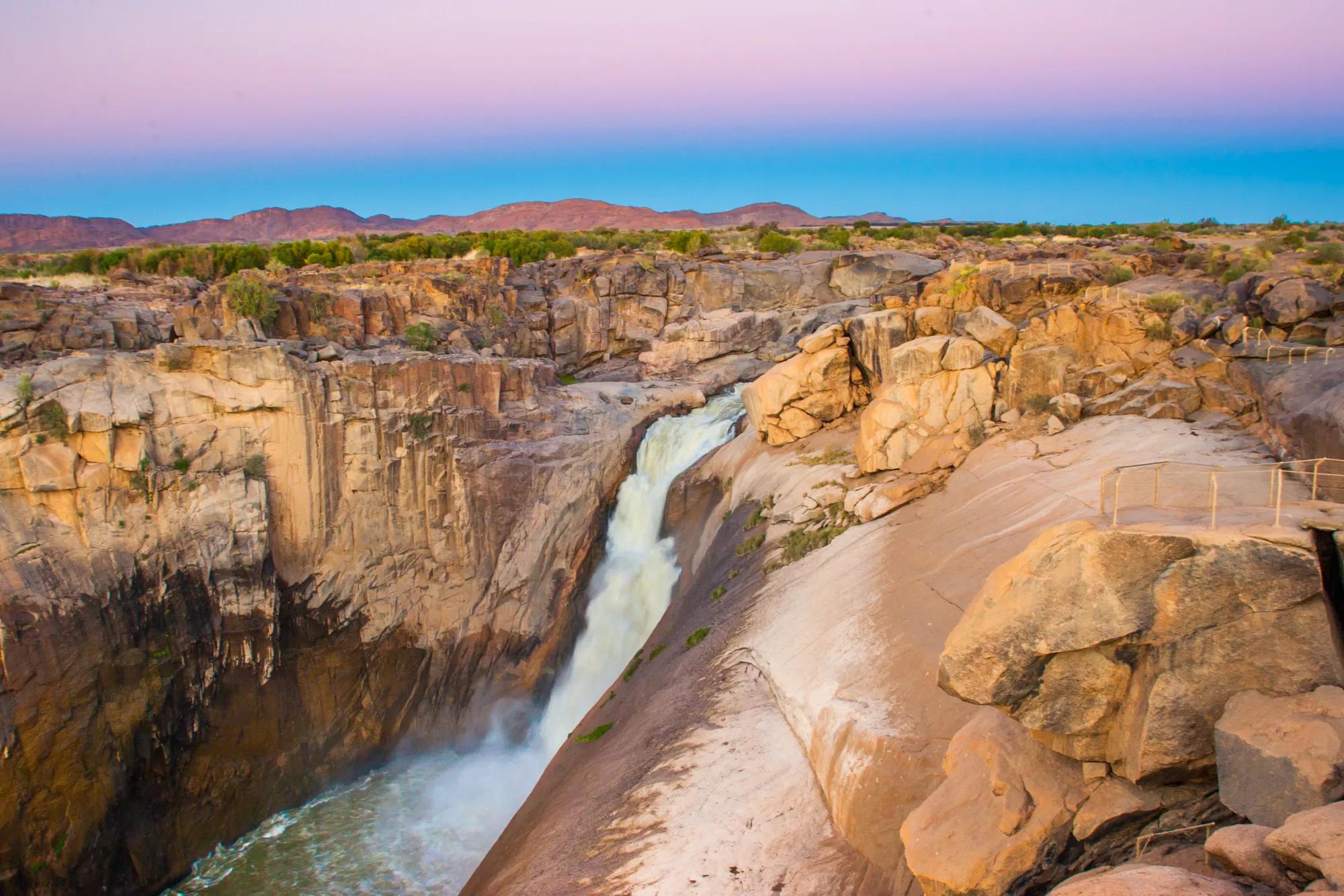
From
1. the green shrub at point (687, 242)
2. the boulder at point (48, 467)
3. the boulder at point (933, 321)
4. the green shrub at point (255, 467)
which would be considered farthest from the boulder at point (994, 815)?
the green shrub at point (687, 242)

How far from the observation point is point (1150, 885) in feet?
23.9

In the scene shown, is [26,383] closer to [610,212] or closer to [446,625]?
[446,625]

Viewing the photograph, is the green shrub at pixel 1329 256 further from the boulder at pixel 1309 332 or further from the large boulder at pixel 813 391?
the large boulder at pixel 813 391

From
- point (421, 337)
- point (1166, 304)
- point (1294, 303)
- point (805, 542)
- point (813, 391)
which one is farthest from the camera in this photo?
point (421, 337)

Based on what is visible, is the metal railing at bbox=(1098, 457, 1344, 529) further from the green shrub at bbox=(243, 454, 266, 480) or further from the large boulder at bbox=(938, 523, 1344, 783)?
the green shrub at bbox=(243, 454, 266, 480)

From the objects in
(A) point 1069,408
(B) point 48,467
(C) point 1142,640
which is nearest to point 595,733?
(A) point 1069,408

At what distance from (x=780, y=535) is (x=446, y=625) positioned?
13305 mm

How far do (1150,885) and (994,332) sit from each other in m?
19.5

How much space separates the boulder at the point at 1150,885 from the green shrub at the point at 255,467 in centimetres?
2631

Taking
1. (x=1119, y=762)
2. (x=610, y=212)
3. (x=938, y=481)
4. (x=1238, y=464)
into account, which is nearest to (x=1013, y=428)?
(x=938, y=481)

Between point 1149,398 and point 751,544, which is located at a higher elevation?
point 1149,398

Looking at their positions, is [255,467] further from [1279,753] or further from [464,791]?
[1279,753]

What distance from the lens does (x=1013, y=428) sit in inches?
895

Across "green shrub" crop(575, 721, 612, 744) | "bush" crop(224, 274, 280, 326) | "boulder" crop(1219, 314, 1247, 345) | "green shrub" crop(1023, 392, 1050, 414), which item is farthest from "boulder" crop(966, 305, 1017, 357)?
"bush" crop(224, 274, 280, 326)
